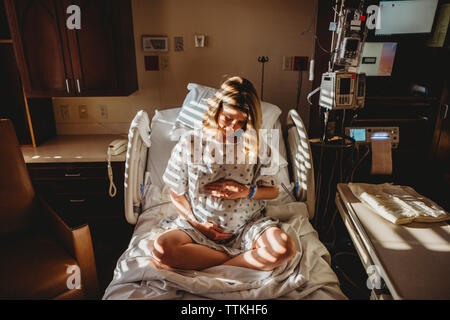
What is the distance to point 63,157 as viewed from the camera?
2.01 meters

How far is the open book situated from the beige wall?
42.7 inches

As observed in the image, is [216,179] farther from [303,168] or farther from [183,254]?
[303,168]

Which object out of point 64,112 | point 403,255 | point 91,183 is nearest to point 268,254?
point 403,255

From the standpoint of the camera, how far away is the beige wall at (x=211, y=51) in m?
2.23

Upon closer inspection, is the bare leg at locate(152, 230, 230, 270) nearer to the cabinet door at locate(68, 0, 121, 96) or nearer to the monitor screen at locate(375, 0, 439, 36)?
the cabinet door at locate(68, 0, 121, 96)

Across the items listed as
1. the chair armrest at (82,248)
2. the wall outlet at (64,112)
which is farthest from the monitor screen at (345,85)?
the wall outlet at (64,112)

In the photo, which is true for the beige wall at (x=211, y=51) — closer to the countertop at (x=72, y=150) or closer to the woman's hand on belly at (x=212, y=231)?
the countertop at (x=72, y=150)

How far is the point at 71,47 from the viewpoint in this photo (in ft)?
6.56

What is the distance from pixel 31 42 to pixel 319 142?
6.79 ft

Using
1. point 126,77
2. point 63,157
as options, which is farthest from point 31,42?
point 63,157

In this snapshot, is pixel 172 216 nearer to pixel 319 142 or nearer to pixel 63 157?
pixel 63 157

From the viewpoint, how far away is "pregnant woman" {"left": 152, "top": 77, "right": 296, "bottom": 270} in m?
1.33

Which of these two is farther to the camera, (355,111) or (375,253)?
(355,111)

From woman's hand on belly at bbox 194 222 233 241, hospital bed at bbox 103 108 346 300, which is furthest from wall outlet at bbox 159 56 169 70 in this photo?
woman's hand on belly at bbox 194 222 233 241
